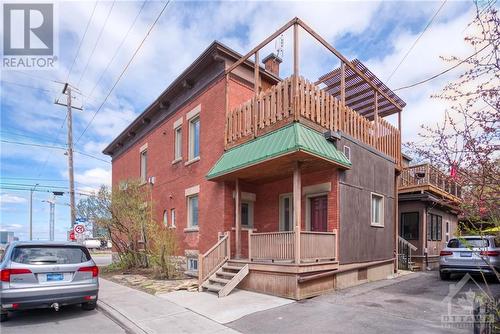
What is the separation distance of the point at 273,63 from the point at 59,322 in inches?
511

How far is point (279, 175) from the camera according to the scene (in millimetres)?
12430

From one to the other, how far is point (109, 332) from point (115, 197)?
32.8 feet

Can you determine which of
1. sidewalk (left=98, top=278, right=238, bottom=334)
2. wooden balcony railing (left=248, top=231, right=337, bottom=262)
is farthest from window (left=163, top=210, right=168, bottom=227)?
wooden balcony railing (left=248, top=231, right=337, bottom=262)

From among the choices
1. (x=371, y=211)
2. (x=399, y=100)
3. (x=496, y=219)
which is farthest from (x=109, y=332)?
(x=399, y=100)

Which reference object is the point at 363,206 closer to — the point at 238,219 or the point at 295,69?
the point at 238,219

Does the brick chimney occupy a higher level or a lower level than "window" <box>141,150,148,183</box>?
higher

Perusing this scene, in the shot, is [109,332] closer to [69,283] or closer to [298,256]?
[69,283]

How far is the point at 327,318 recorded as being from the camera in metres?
7.30

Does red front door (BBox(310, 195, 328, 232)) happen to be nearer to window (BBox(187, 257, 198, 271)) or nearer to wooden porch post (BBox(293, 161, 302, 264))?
wooden porch post (BBox(293, 161, 302, 264))

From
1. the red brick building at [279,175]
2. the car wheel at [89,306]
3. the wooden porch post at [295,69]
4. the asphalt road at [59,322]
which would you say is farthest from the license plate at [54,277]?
the wooden porch post at [295,69]

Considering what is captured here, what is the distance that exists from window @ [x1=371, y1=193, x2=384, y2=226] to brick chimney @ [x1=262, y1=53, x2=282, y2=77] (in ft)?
23.5

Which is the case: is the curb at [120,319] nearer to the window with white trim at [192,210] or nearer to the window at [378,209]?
the window with white trim at [192,210]

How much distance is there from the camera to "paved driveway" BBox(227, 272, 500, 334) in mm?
6605

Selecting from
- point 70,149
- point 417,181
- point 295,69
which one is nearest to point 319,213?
point 295,69
